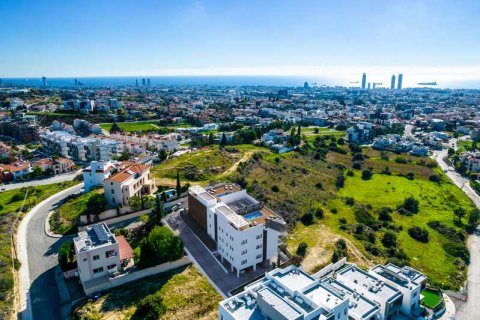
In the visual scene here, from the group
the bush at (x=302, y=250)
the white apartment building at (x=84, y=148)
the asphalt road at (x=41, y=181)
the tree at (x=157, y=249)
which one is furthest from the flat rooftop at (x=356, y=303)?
the white apartment building at (x=84, y=148)

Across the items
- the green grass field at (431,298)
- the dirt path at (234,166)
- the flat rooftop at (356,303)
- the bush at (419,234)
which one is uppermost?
the dirt path at (234,166)

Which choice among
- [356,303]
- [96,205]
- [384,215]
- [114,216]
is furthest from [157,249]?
[384,215]

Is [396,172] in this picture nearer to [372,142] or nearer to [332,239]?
[372,142]

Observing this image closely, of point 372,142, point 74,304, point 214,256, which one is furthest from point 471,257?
point 372,142

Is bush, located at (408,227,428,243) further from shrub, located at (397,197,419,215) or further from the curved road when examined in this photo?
the curved road

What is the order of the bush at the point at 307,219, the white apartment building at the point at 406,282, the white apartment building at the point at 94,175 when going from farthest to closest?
the white apartment building at the point at 94,175 < the bush at the point at 307,219 < the white apartment building at the point at 406,282

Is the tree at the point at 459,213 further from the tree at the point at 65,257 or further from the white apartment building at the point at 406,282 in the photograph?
the tree at the point at 65,257
